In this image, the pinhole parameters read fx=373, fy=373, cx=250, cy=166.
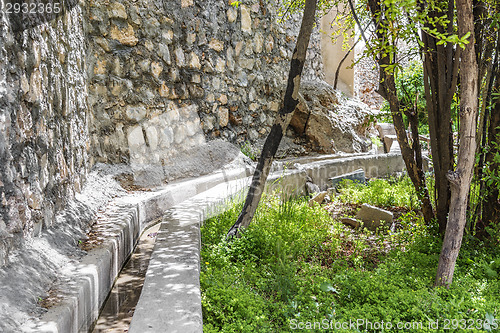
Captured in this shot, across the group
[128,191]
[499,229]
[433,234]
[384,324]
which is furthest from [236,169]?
[384,324]

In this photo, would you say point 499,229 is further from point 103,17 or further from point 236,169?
point 103,17

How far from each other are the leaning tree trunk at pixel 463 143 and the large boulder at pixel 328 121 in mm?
6086

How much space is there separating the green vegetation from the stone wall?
4.10 ft

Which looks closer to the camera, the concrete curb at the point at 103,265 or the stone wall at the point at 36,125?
the concrete curb at the point at 103,265

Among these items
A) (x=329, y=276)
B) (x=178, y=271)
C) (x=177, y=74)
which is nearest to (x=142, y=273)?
(x=178, y=271)

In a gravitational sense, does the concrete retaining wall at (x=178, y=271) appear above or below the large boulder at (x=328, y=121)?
below

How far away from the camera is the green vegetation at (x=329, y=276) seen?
85.2 inches

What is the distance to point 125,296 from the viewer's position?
2783mm

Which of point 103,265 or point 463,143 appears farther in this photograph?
point 103,265

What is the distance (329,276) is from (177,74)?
4.37 metres

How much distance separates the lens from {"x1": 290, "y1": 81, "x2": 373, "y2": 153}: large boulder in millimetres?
8906

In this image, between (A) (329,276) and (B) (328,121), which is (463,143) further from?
(B) (328,121)

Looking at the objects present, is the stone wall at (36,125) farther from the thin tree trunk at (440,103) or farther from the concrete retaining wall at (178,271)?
the thin tree trunk at (440,103)

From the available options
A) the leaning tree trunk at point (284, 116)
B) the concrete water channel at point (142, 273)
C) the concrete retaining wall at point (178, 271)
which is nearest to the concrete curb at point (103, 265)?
the concrete water channel at point (142, 273)
